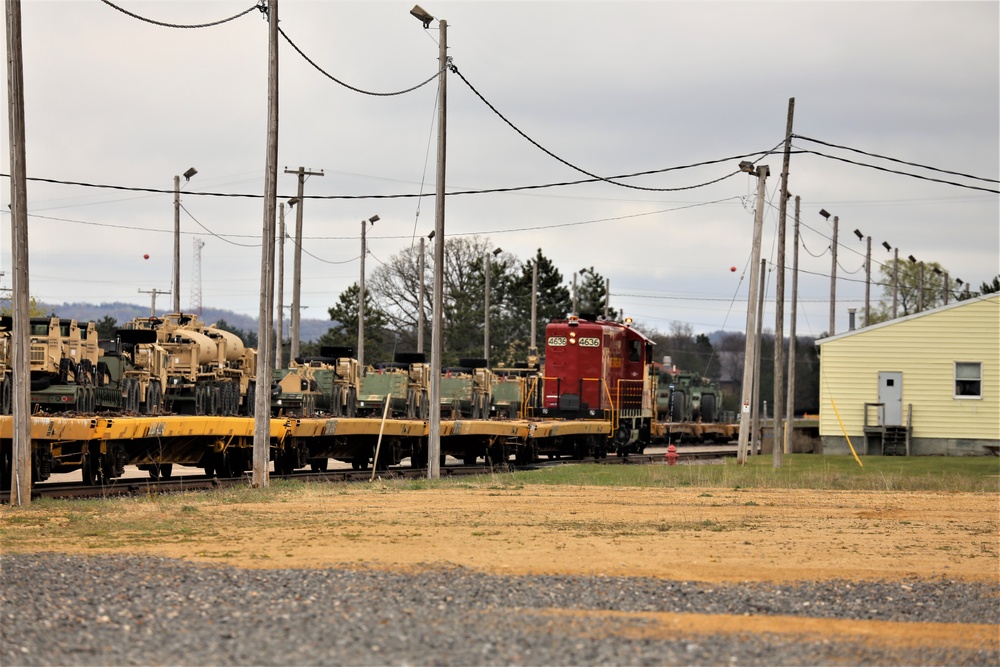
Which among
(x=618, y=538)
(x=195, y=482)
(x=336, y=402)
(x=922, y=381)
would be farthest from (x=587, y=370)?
(x=618, y=538)

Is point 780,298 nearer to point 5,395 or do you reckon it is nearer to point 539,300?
point 5,395

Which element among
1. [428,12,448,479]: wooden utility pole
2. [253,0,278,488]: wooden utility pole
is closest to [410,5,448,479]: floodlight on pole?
[428,12,448,479]: wooden utility pole

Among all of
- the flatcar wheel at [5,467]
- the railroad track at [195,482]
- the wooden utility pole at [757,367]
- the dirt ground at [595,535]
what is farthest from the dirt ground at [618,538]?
the wooden utility pole at [757,367]

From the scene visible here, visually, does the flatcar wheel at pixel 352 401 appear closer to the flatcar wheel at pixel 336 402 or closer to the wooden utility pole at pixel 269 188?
the flatcar wheel at pixel 336 402

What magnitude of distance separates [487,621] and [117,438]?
14.5m

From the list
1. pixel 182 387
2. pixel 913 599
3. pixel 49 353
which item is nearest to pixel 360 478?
pixel 182 387

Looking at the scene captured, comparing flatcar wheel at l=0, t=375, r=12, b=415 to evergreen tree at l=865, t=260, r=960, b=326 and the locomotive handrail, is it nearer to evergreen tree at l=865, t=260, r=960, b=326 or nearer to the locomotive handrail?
the locomotive handrail

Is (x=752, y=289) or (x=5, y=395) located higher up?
(x=752, y=289)

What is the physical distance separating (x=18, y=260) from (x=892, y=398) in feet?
104

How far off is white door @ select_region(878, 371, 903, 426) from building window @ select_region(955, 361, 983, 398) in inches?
69.0

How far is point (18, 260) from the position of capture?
62.3 ft

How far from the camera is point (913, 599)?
1130cm

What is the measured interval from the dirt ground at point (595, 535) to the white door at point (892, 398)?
20490 millimetres

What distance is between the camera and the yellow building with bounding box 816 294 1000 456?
42.4m
